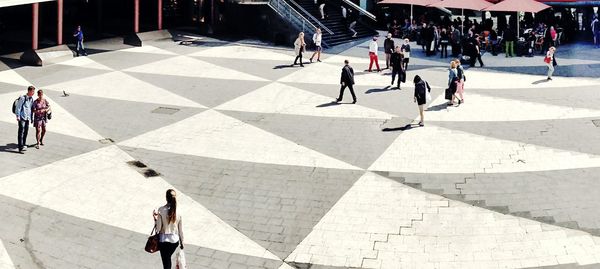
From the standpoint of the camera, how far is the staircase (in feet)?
99.3

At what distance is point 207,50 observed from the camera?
1130 inches

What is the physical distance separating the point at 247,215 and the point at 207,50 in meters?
18.9

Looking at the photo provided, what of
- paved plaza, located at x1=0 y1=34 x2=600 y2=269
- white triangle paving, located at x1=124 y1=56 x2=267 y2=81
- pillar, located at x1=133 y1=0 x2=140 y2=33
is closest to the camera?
paved plaza, located at x1=0 y1=34 x2=600 y2=269

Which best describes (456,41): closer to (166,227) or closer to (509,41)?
(509,41)

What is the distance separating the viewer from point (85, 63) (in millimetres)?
25453

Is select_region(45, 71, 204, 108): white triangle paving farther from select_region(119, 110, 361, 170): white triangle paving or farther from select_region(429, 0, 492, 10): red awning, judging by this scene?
select_region(429, 0, 492, 10): red awning

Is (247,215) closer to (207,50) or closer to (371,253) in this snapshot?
(371,253)

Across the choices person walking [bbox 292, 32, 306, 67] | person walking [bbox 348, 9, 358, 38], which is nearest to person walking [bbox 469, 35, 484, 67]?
person walking [bbox 292, 32, 306, 67]

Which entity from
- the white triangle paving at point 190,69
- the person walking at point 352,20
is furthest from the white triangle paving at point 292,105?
the person walking at point 352,20

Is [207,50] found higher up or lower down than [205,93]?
higher up

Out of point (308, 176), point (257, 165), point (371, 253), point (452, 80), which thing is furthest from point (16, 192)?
point (452, 80)

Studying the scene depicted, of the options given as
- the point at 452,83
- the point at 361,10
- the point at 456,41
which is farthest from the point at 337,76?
the point at 361,10

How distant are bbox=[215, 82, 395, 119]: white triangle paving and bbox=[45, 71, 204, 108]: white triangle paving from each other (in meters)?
1.62

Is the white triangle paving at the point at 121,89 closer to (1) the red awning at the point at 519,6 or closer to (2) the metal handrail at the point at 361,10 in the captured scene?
(1) the red awning at the point at 519,6
